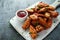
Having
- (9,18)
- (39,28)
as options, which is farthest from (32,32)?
(9,18)

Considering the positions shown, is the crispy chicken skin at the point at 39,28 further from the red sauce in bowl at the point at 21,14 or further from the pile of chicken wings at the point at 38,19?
the red sauce in bowl at the point at 21,14

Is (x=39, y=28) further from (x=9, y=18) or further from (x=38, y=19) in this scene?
(x=9, y=18)

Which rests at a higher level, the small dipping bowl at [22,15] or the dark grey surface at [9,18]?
the small dipping bowl at [22,15]

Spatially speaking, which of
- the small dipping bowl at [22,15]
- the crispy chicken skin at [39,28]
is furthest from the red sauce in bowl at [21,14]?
the crispy chicken skin at [39,28]

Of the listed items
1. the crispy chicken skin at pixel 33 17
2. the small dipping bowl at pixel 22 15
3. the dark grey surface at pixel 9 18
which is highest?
the crispy chicken skin at pixel 33 17

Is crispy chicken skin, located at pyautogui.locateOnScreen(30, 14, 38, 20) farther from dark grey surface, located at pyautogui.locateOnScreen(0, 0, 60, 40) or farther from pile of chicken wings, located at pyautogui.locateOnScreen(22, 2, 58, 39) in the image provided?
dark grey surface, located at pyautogui.locateOnScreen(0, 0, 60, 40)

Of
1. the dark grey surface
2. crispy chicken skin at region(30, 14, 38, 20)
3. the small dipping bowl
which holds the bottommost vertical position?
the dark grey surface

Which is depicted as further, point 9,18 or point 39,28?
point 9,18

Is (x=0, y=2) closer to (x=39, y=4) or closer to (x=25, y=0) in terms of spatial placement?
(x=25, y=0)

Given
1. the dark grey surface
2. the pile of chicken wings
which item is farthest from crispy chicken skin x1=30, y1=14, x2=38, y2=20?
the dark grey surface
